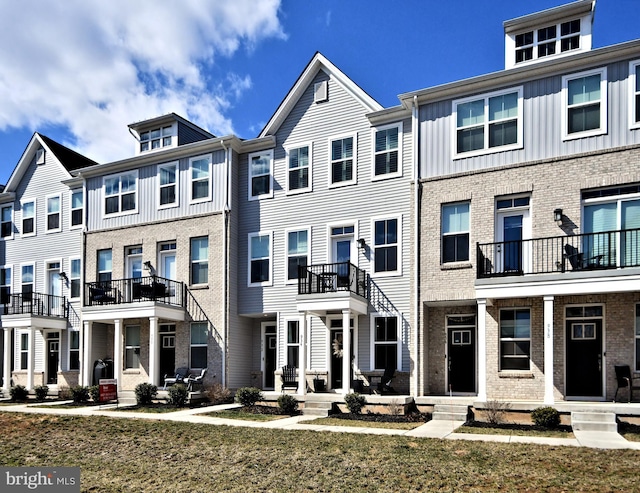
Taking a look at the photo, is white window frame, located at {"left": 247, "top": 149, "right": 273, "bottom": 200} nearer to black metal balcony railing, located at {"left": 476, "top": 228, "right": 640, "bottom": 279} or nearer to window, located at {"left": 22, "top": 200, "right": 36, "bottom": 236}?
black metal balcony railing, located at {"left": 476, "top": 228, "right": 640, "bottom": 279}

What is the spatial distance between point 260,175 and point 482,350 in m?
10.2

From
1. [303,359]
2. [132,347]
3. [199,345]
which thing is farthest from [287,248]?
[132,347]

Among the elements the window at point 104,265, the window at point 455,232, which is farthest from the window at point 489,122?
the window at point 104,265

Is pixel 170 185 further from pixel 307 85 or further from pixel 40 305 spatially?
pixel 40 305

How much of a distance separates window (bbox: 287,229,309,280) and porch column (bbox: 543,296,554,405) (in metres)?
8.10

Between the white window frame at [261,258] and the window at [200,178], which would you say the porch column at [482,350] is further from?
the window at [200,178]

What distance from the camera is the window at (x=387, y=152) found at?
1858 centimetres

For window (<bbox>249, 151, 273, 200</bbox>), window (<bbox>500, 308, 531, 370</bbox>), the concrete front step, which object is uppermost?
window (<bbox>249, 151, 273, 200</bbox>)

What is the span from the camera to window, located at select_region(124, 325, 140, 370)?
2256 cm

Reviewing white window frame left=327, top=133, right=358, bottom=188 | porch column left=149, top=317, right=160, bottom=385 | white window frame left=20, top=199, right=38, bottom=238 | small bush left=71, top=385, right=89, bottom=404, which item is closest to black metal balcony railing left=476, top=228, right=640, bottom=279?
white window frame left=327, top=133, right=358, bottom=188

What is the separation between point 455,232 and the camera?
56.0 feet

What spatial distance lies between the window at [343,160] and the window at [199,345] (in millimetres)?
7071

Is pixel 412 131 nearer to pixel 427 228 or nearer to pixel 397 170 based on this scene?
pixel 397 170

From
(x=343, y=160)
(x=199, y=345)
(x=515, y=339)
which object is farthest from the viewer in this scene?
(x=199, y=345)
